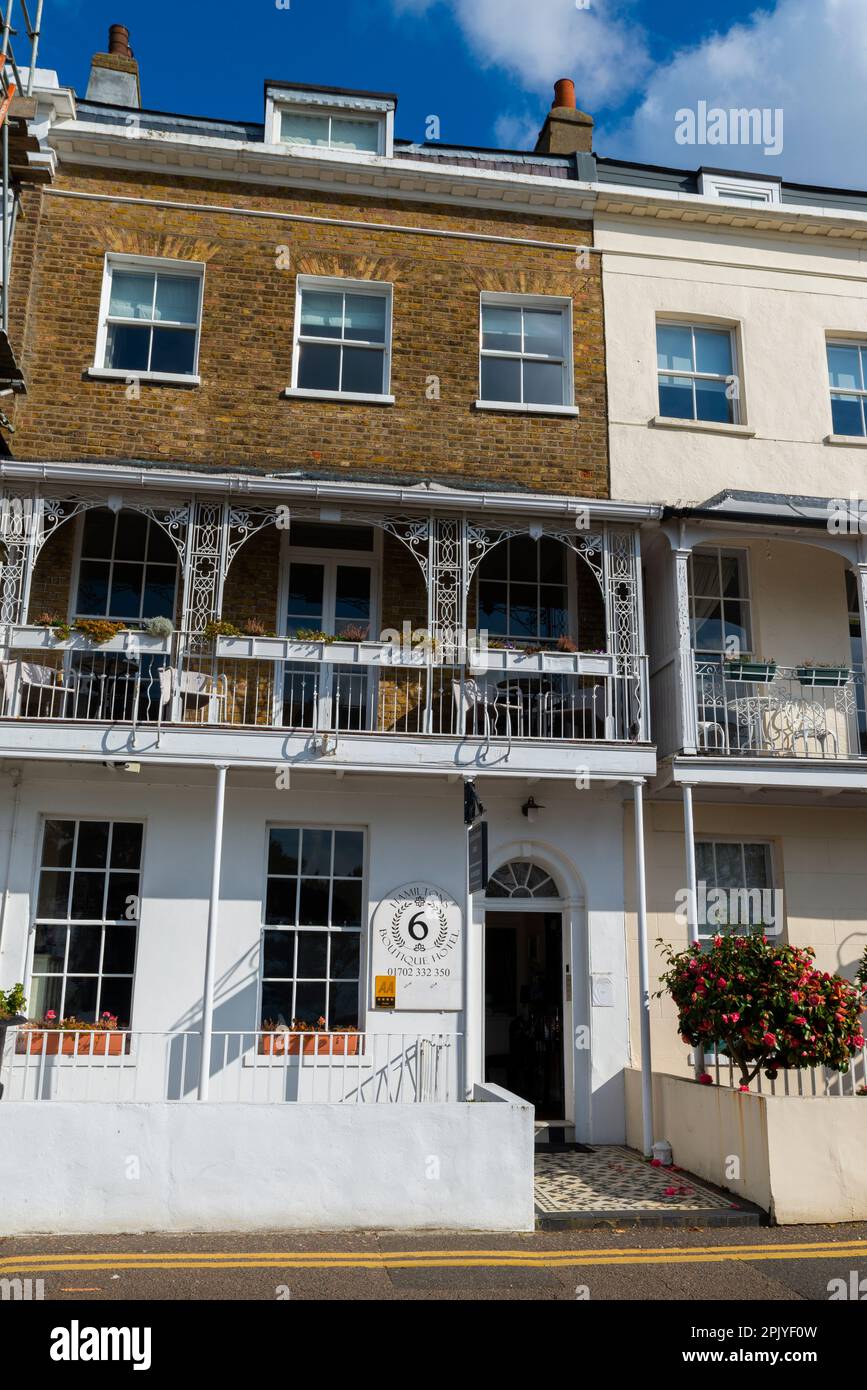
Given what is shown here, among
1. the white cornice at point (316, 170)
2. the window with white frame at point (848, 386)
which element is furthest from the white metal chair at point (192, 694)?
the window with white frame at point (848, 386)

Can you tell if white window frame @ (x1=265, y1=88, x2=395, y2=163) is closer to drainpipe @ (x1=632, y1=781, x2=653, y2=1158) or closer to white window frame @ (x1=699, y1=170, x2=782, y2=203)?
white window frame @ (x1=699, y1=170, x2=782, y2=203)

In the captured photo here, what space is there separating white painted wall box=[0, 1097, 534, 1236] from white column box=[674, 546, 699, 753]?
4738mm

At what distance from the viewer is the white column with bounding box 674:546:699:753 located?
481 inches

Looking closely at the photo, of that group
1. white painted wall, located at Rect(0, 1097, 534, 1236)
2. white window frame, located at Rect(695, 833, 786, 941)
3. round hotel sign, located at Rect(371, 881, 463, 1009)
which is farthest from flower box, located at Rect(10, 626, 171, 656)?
white window frame, located at Rect(695, 833, 786, 941)

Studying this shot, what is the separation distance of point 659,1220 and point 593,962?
3748 mm

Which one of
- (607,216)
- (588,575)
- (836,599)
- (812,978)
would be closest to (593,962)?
(812,978)

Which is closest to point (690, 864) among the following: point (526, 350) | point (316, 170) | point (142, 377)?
point (526, 350)

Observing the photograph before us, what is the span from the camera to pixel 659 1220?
8.84 metres

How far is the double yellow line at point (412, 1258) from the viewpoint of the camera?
7.45 metres

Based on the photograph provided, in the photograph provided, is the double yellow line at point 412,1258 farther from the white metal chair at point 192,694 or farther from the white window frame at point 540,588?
the white window frame at point 540,588

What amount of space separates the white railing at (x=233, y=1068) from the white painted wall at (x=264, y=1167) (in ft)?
7.12
